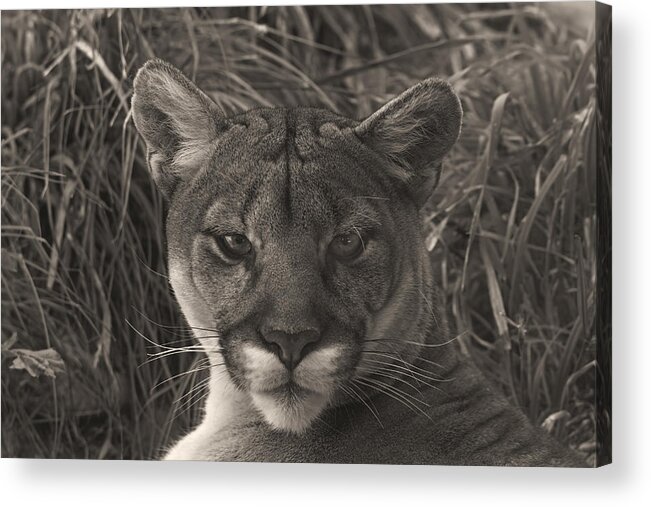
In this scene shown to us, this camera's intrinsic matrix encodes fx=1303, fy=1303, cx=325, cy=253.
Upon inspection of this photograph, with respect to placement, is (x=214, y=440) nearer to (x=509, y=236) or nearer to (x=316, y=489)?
(x=316, y=489)

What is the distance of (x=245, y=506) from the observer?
4.41 meters

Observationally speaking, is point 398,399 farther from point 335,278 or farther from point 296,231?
point 296,231

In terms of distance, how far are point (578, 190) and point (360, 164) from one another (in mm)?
701

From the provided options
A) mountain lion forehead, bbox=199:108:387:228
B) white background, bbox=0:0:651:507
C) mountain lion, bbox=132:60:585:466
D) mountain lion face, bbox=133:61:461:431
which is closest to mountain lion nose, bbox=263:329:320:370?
mountain lion face, bbox=133:61:461:431

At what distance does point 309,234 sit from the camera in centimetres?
408

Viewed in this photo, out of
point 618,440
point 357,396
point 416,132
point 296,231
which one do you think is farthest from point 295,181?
point 618,440

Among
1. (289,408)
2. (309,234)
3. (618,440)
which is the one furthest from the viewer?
(618,440)

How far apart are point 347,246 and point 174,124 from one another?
71 cm

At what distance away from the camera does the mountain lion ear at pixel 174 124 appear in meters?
4.21

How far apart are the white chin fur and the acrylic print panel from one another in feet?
0.04

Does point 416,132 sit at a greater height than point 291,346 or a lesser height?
greater

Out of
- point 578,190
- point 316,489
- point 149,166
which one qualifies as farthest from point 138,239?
point 578,190

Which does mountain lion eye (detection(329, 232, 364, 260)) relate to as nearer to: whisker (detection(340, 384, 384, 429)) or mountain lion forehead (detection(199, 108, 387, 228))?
mountain lion forehead (detection(199, 108, 387, 228))

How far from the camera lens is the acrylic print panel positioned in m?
4.06
